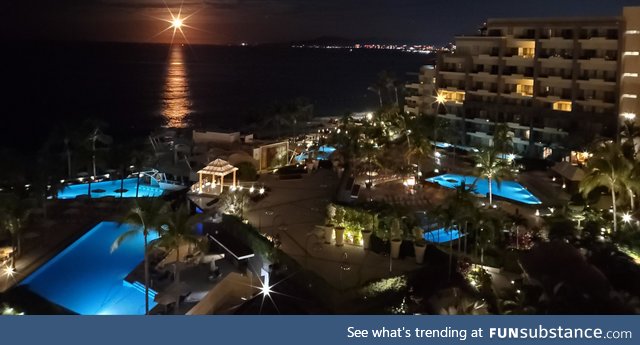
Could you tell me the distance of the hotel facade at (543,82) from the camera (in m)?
39.8

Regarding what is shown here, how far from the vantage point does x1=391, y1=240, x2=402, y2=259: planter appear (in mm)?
19156

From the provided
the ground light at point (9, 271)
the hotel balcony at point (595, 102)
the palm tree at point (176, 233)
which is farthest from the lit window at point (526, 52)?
the ground light at point (9, 271)

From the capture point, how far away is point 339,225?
69.9 feet

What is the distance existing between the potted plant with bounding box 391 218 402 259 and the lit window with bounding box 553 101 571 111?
2767cm

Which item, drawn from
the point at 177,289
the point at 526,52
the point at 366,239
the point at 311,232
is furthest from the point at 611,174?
the point at 526,52

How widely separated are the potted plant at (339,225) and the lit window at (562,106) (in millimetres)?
27055

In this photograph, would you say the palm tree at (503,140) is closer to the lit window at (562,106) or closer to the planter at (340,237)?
the lit window at (562,106)

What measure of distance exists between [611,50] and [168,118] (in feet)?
255

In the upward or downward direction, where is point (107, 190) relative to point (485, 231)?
downward

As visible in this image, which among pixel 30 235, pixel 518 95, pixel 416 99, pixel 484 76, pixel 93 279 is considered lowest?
pixel 93 279

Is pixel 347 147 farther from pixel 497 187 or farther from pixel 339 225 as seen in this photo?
pixel 339 225

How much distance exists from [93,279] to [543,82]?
114ft

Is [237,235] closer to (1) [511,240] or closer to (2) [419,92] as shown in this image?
(1) [511,240]

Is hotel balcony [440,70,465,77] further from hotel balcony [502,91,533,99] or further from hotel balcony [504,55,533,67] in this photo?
hotel balcony [502,91,533,99]
